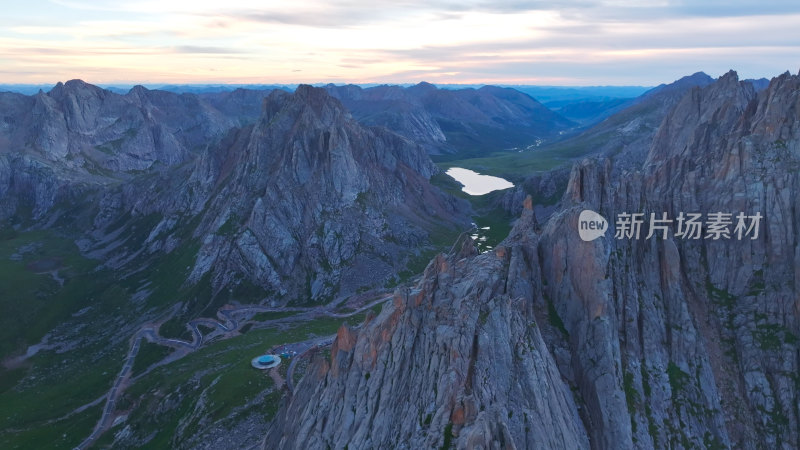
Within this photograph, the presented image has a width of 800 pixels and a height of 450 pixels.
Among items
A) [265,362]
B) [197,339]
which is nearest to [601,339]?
[265,362]

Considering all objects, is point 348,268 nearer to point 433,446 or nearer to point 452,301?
point 452,301

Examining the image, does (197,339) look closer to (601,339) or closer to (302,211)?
(302,211)

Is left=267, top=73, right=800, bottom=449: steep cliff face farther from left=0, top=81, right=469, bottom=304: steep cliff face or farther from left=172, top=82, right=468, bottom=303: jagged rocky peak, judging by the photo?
left=0, top=81, right=469, bottom=304: steep cliff face

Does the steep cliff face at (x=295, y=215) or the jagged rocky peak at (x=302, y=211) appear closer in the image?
the steep cliff face at (x=295, y=215)

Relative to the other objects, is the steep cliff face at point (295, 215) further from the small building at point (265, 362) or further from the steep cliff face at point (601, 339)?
the steep cliff face at point (601, 339)

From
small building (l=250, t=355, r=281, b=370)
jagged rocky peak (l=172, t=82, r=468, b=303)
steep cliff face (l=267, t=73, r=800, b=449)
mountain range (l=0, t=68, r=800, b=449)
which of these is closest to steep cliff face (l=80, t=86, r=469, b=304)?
jagged rocky peak (l=172, t=82, r=468, b=303)

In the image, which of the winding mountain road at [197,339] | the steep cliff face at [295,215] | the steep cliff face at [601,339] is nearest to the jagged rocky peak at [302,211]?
the steep cliff face at [295,215]

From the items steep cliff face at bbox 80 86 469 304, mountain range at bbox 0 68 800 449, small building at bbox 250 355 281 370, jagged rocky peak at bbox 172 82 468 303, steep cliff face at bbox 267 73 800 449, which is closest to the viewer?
steep cliff face at bbox 267 73 800 449
